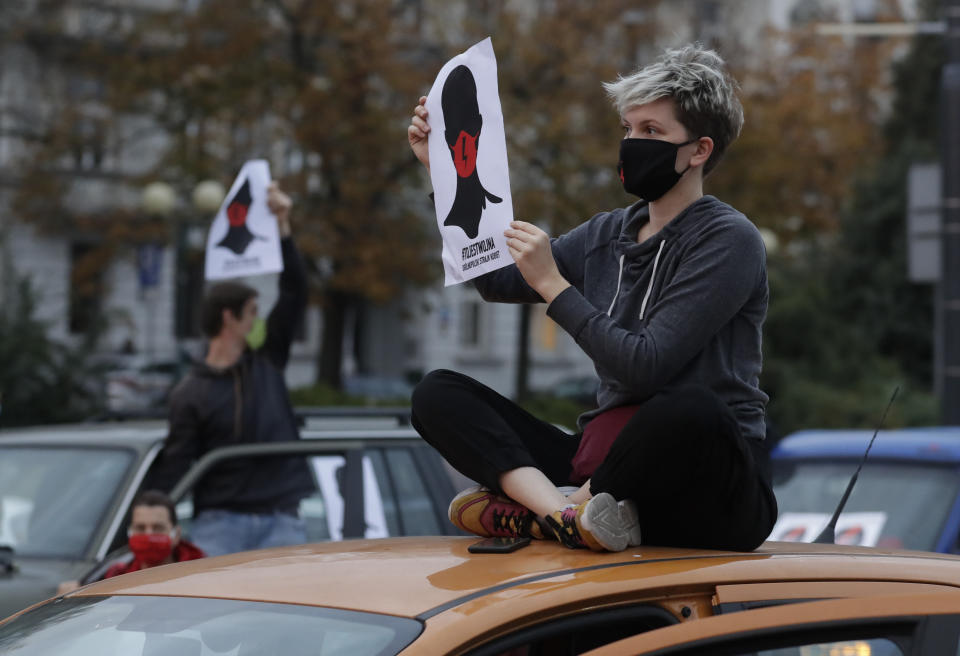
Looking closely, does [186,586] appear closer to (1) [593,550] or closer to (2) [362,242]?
(1) [593,550]

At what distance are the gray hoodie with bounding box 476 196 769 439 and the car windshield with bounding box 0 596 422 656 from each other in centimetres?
96

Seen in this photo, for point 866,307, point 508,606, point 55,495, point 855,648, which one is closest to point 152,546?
point 55,495

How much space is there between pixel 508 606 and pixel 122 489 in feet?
13.0

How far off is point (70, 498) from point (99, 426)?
0.74 meters

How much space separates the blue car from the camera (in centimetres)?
694

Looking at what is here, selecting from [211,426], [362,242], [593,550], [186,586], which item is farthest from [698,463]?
[362,242]

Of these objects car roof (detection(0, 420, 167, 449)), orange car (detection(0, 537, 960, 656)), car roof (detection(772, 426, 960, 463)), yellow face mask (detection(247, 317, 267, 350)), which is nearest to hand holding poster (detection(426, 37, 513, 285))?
orange car (detection(0, 537, 960, 656))

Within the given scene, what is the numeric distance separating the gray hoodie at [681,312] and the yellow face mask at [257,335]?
3.24 metres

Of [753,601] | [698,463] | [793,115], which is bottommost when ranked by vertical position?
[753,601]

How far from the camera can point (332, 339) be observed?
87.7ft

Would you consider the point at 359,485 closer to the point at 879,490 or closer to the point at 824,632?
the point at 879,490

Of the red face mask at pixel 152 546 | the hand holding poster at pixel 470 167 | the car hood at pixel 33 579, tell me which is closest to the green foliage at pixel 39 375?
the car hood at pixel 33 579

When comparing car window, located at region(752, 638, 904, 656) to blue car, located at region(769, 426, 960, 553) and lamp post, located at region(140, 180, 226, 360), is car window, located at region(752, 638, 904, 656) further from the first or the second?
lamp post, located at region(140, 180, 226, 360)

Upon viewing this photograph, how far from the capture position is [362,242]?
25.4 meters
